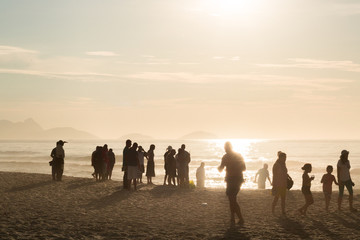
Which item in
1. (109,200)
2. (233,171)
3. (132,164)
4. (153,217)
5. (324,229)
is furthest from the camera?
(132,164)

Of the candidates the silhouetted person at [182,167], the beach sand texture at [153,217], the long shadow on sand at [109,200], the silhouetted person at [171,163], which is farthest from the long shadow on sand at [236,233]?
the silhouetted person at [171,163]

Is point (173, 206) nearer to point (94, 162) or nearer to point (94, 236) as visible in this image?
point (94, 236)

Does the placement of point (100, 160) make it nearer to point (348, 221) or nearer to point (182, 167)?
point (182, 167)

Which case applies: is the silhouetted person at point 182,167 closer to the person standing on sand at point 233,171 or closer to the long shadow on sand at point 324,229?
the long shadow on sand at point 324,229

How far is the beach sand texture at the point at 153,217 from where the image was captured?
10.6m

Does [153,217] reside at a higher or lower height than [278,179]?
lower

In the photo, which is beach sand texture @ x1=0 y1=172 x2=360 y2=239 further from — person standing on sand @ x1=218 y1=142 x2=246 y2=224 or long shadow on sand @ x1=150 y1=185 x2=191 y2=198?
person standing on sand @ x1=218 y1=142 x2=246 y2=224

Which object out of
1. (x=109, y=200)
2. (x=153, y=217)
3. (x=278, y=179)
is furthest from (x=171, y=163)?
(x=153, y=217)

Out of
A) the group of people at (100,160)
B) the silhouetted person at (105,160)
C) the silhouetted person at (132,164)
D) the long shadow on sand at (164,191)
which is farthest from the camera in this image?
the silhouetted person at (105,160)

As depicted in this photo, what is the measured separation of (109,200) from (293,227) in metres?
7.40

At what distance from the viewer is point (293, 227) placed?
11641 millimetres

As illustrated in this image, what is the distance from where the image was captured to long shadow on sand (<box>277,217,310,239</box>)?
10.7m

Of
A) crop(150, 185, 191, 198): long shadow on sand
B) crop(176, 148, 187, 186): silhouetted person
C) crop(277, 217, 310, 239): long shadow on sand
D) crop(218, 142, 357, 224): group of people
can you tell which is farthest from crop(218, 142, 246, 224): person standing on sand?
crop(176, 148, 187, 186): silhouetted person

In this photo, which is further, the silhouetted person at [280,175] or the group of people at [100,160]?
the group of people at [100,160]
